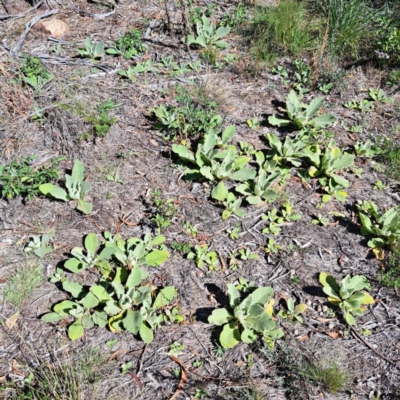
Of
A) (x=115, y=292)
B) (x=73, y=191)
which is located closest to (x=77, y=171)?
(x=73, y=191)

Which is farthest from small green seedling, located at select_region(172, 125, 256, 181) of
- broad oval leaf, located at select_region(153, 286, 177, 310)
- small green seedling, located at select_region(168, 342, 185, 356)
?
small green seedling, located at select_region(168, 342, 185, 356)

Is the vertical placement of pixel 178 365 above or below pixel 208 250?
below

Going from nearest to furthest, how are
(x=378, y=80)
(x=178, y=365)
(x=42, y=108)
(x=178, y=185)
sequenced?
1. (x=178, y=365)
2. (x=178, y=185)
3. (x=42, y=108)
4. (x=378, y=80)

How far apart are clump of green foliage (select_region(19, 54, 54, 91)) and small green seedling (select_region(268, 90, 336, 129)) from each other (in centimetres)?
214

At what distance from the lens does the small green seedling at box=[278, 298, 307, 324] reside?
277cm

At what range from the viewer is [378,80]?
14.7 ft

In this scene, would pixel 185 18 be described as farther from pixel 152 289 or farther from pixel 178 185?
pixel 152 289

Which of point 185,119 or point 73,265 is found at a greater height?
point 185,119

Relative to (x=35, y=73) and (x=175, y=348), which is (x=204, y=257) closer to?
(x=175, y=348)

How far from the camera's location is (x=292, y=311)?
2785 millimetres

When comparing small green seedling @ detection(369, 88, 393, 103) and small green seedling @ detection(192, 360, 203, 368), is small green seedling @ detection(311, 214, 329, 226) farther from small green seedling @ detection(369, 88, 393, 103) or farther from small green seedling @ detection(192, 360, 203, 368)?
small green seedling @ detection(369, 88, 393, 103)

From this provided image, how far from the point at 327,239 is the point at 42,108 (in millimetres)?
2658

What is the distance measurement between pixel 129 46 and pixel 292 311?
3222mm

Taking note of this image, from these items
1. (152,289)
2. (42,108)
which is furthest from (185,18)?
(152,289)
